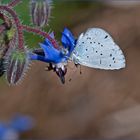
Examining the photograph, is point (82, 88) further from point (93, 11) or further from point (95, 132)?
point (93, 11)

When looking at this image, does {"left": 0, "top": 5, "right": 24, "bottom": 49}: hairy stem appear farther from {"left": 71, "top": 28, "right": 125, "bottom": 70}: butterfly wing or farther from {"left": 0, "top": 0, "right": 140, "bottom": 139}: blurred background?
{"left": 0, "top": 0, "right": 140, "bottom": 139}: blurred background

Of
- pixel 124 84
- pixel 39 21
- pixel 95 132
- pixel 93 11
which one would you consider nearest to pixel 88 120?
pixel 95 132

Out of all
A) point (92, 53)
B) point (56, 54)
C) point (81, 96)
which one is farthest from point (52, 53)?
point (81, 96)

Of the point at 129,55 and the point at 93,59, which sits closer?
the point at 93,59

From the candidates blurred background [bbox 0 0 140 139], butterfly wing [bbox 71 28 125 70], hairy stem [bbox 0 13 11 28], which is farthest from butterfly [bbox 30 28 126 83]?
blurred background [bbox 0 0 140 139]

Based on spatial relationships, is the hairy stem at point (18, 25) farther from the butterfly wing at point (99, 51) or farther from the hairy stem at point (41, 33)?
the butterfly wing at point (99, 51)

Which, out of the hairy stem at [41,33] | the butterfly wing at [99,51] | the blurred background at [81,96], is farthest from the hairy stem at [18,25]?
the blurred background at [81,96]

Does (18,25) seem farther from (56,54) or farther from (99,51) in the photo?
(99,51)
